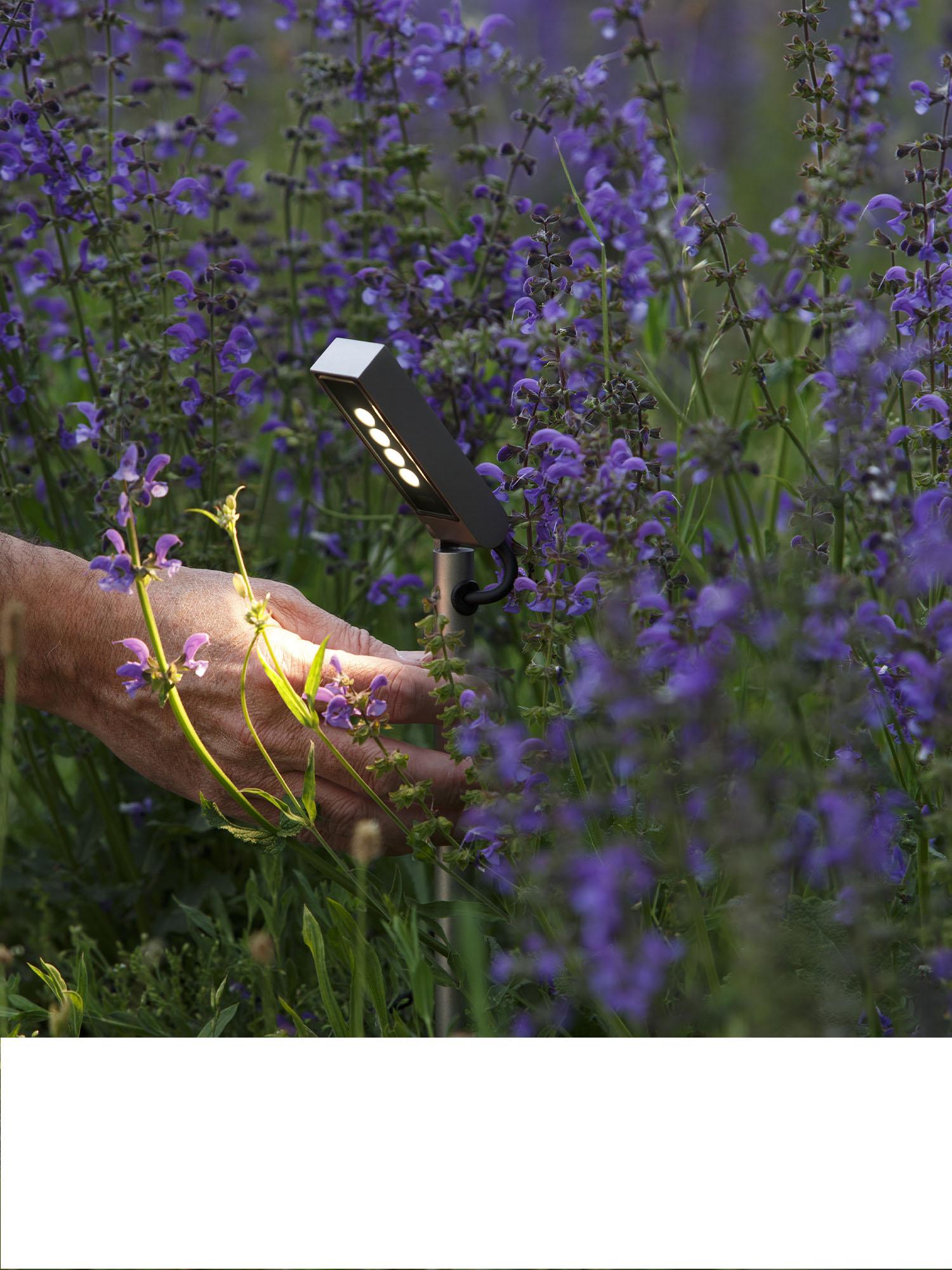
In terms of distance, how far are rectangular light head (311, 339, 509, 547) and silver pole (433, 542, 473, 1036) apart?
12mm

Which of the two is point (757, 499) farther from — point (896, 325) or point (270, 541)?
point (896, 325)

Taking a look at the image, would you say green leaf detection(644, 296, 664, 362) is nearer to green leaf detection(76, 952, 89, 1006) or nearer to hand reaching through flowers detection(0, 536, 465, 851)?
hand reaching through flowers detection(0, 536, 465, 851)

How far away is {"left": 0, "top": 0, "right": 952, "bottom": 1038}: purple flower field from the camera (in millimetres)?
803

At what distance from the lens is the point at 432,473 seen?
3.31 ft

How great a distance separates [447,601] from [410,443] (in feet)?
0.58

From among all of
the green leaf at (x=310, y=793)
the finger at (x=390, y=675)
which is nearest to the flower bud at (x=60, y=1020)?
the green leaf at (x=310, y=793)

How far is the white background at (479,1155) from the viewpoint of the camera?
30.5 inches

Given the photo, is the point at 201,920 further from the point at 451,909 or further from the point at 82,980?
the point at 451,909

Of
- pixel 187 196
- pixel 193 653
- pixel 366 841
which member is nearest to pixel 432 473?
pixel 193 653

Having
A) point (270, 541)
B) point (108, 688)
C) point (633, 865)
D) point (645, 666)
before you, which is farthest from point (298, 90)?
point (633, 865)

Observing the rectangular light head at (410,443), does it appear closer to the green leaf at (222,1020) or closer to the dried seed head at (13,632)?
the dried seed head at (13,632)

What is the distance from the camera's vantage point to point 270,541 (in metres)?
2.15

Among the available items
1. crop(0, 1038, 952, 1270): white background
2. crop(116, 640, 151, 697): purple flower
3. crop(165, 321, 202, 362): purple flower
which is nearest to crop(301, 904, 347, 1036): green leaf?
crop(0, 1038, 952, 1270): white background

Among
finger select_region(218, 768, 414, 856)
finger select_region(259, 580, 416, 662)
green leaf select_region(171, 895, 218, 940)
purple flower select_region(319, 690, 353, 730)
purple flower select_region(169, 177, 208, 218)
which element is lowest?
green leaf select_region(171, 895, 218, 940)
